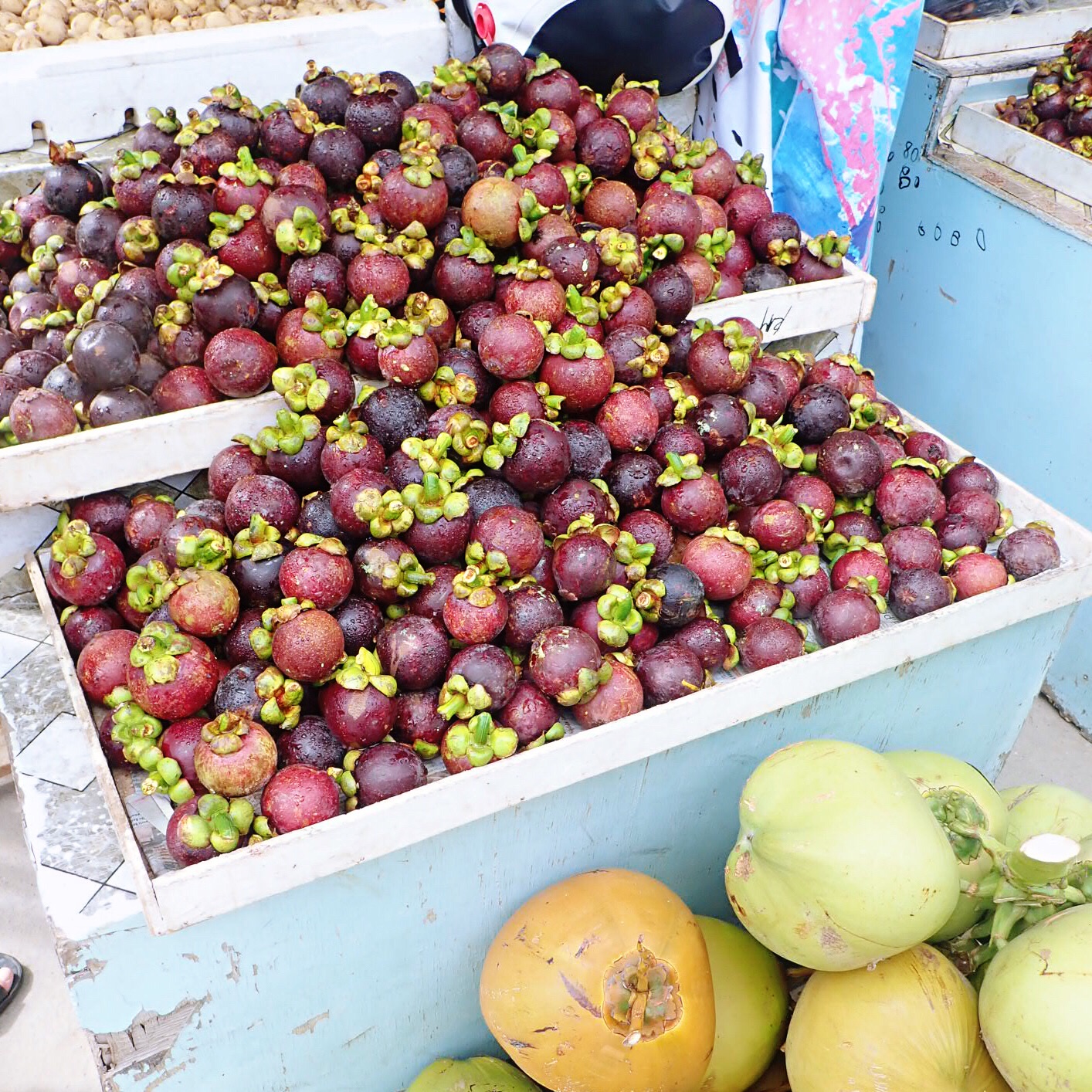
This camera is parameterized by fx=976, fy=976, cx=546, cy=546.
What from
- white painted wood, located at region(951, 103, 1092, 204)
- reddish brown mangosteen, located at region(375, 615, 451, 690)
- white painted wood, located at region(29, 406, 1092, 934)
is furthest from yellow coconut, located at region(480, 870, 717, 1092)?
white painted wood, located at region(951, 103, 1092, 204)

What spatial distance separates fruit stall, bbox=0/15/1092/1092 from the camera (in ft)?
4.95

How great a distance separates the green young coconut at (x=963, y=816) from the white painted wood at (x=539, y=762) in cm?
22

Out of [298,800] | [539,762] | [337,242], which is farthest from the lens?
[337,242]

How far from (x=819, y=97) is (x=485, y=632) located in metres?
2.22

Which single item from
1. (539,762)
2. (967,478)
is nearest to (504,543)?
(539,762)

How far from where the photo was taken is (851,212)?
3.04 m

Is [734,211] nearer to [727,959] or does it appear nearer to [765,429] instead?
[765,429]

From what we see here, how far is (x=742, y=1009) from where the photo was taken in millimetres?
1738

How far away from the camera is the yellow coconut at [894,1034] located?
1457mm

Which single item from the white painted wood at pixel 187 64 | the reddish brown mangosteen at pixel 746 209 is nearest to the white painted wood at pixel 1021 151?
the reddish brown mangosteen at pixel 746 209

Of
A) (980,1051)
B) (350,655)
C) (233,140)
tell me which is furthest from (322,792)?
(233,140)

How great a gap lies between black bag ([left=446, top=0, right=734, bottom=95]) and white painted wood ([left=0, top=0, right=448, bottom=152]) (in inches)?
→ 9.5

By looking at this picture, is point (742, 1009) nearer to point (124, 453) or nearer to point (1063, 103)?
point (124, 453)

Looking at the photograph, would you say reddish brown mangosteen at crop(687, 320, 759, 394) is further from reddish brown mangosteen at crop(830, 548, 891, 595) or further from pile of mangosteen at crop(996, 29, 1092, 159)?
pile of mangosteen at crop(996, 29, 1092, 159)
